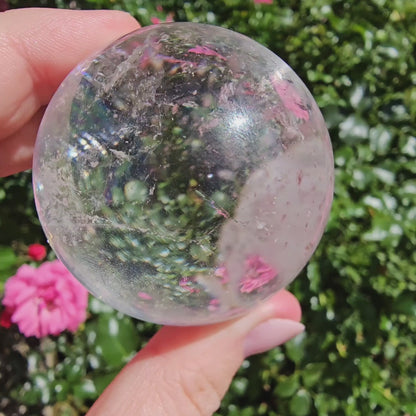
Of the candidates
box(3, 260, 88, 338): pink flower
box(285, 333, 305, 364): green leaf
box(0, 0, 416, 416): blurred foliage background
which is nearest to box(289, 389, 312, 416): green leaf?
box(0, 0, 416, 416): blurred foliage background

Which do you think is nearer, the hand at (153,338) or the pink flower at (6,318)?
the hand at (153,338)

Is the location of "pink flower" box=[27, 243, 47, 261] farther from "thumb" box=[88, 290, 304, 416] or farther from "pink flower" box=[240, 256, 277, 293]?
"pink flower" box=[240, 256, 277, 293]

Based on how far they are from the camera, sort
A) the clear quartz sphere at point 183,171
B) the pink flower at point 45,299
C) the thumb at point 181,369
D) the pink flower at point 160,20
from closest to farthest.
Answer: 1. the clear quartz sphere at point 183,171
2. the thumb at point 181,369
3. the pink flower at point 45,299
4. the pink flower at point 160,20

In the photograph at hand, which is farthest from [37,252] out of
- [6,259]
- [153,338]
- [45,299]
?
[153,338]

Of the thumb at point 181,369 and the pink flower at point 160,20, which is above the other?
the pink flower at point 160,20

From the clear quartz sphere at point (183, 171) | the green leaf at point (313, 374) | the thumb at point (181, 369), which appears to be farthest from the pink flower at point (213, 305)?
the green leaf at point (313, 374)

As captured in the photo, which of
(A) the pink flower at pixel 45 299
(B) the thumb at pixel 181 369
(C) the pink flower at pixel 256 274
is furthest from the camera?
(A) the pink flower at pixel 45 299

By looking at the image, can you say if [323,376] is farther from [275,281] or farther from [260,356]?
[275,281]

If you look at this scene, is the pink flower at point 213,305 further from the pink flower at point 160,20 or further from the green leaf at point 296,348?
the pink flower at point 160,20
